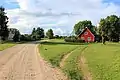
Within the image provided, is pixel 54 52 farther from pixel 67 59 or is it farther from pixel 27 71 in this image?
pixel 27 71

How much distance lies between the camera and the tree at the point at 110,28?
412 ft

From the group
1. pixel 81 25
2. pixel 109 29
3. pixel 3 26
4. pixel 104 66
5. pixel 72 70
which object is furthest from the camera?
pixel 81 25

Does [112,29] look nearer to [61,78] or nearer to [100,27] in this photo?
[100,27]

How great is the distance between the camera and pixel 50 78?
16.9 meters

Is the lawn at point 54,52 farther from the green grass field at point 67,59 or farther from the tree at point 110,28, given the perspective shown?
the tree at point 110,28

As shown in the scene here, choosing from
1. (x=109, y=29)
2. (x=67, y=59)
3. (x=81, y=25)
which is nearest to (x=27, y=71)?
(x=67, y=59)

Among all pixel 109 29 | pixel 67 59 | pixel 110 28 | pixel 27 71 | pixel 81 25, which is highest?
pixel 81 25

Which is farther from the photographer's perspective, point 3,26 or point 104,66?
point 3,26

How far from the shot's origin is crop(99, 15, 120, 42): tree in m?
126

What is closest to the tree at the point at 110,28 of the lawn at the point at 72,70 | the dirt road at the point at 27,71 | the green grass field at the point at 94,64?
the green grass field at the point at 94,64

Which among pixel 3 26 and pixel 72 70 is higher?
pixel 3 26

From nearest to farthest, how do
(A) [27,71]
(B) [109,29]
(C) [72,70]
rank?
(A) [27,71]
(C) [72,70]
(B) [109,29]

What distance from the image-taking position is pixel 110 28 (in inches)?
5064

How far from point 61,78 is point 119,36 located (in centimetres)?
11612
